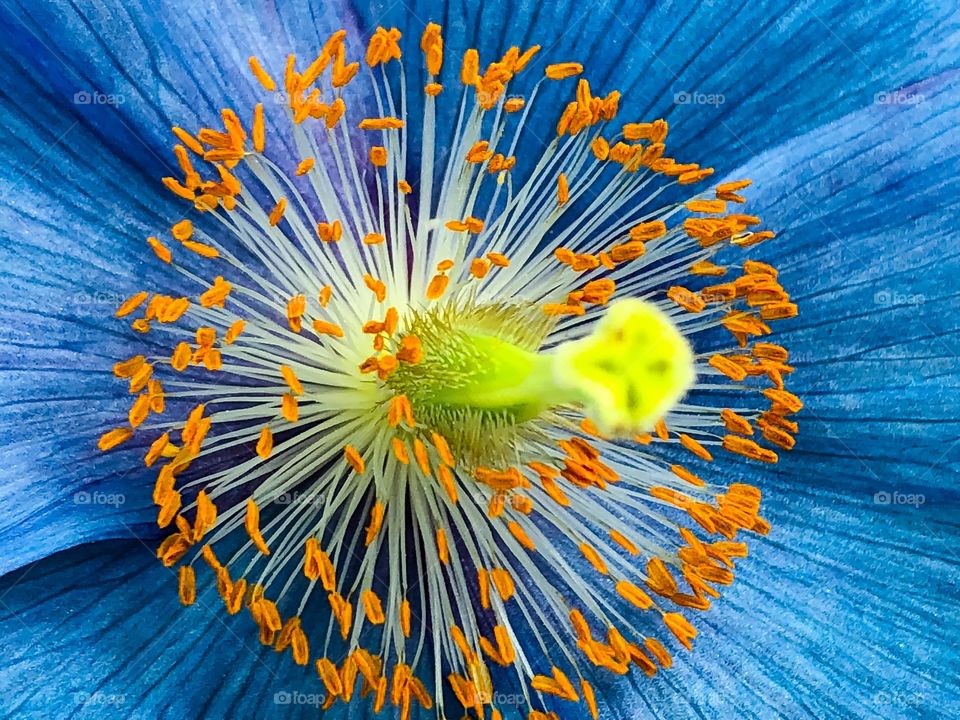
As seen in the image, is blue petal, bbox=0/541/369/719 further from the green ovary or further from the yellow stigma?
the yellow stigma

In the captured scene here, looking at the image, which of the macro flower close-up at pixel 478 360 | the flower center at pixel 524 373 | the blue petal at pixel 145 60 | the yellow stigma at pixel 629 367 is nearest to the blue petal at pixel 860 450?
the macro flower close-up at pixel 478 360

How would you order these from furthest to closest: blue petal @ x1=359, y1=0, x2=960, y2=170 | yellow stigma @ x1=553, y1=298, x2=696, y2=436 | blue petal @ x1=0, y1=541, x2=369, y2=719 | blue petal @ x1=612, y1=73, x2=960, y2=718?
blue petal @ x1=359, y1=0, x2=960, y2=170, blue petal @ x1=612, y1=73, x2=960, y2=718, blue petal @ x1=0, y1=541, x2=369, y2=719, yellow stigma @ x1=553, y1=298, x2=696, y2=436

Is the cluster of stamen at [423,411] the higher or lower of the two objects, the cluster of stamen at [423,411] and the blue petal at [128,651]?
the higher

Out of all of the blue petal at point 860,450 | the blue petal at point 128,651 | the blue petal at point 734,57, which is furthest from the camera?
the blue petal at point 734,57

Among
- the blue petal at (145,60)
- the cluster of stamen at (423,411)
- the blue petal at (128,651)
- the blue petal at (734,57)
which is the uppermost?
the blue petal at (734,57)

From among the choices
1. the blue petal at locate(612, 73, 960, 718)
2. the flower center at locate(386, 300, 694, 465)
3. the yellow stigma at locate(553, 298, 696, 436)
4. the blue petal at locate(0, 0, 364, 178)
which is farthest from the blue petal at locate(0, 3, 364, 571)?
the blue petal at locate(612, 73, 960, 718)

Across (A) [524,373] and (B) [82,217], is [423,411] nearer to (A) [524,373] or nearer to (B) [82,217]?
(A) [524,373]

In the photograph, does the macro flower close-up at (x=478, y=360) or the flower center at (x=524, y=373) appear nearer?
the flower center at (x=524, y=373)

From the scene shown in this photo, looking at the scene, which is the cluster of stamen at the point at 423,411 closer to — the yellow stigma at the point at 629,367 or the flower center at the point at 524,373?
the flower center at the point at 524,373

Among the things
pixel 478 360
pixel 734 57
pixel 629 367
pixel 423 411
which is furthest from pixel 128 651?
pixel 734 57
